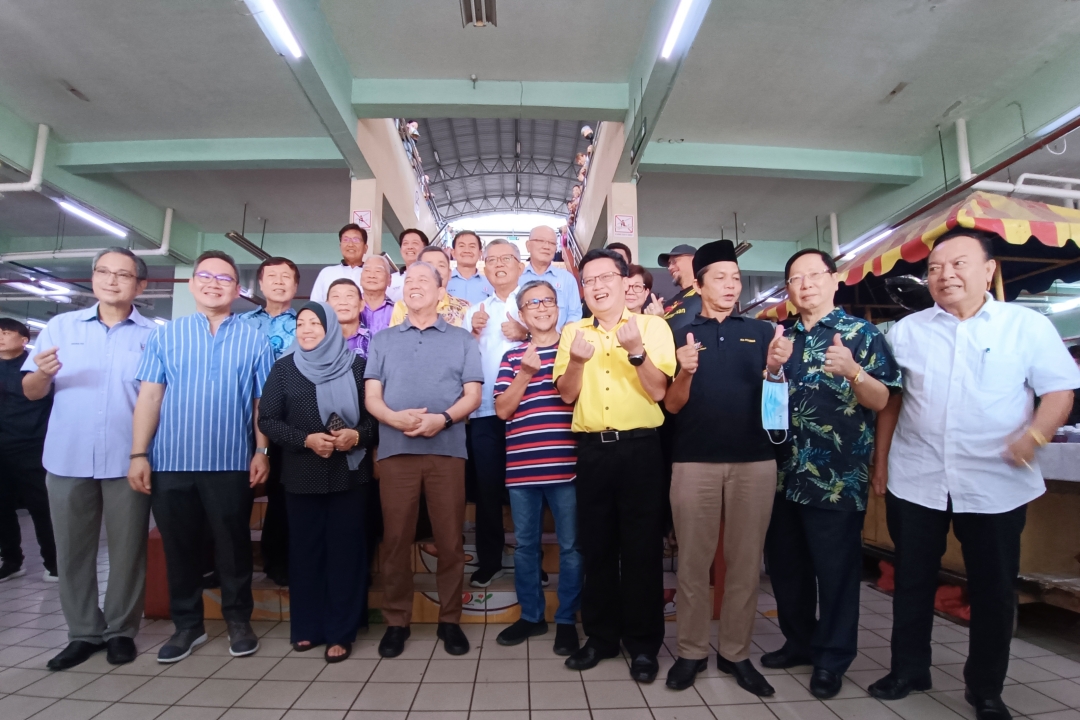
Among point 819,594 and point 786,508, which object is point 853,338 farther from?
point 819,594

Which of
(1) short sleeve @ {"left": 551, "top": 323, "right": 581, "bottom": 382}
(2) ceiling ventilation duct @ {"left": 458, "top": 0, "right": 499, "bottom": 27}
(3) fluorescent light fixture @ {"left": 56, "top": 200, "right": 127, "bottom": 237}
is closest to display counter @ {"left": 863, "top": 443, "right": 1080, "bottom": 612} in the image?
(1) short sleeve @ {"left": 551, "top": 323, "right": 581, "bottom": 382}

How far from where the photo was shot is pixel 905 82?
5941 millimetres

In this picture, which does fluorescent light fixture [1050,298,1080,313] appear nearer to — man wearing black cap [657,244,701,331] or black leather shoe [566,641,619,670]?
man wearing black cap [657,244,701,331]

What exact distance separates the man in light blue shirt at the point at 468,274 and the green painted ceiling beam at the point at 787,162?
4232 millimetres

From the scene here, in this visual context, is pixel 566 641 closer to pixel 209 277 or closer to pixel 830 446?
pixel 830 446

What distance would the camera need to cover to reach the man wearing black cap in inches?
108

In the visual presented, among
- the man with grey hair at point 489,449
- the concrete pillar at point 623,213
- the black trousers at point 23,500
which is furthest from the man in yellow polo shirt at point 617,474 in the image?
the concrete pillar at point 623,213

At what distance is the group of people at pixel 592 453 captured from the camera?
2047 millimetres

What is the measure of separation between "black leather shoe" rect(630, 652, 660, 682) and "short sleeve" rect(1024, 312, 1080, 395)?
175 cm

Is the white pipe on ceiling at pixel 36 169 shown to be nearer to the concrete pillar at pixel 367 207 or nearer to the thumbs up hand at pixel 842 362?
the concrete pillar at pixel 367 207

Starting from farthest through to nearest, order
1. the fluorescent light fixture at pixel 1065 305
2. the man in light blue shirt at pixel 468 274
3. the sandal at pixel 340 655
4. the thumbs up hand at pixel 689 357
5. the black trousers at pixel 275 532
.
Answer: the fluorescent light fixture at pixel 1065 305 → the man in light blue shirt at pixel 468 274 → the black trousers at pixel 275 532 → the sandal at pixel 340 655 → the thumbs up hand at pixel 689 357

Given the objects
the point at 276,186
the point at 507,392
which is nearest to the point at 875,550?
the point at 507,392

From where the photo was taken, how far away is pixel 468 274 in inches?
151

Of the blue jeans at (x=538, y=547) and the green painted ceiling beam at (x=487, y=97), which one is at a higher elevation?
the green painted ceiling beam at (x=487, y=97)
